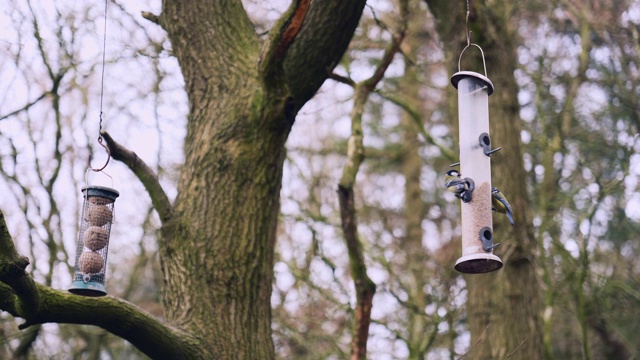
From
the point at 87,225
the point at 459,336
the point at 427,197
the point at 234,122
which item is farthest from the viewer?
the point at 427,197

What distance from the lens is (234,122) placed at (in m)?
4.86

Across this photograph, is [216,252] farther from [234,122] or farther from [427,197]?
[427,197]

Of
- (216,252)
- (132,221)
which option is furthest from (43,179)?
(216,252)

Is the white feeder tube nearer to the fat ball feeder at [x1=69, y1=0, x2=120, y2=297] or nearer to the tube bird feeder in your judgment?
the tube bird feeder

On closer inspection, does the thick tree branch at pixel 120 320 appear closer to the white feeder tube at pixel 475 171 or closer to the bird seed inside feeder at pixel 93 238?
the bird seed inside feeder at pixel 93 238

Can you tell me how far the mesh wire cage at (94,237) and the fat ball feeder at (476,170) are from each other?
1.70 meters

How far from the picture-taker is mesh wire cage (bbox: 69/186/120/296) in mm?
4047

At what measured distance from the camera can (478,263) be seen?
3.99 meters

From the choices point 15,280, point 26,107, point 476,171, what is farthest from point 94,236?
point 26,107

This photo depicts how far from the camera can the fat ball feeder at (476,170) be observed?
160 inches

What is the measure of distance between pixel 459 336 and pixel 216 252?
6.37m

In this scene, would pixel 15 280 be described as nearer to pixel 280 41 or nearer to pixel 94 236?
pixel 94 236

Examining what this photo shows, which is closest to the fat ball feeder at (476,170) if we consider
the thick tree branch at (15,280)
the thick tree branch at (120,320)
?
the thick tree branch at (120,320)

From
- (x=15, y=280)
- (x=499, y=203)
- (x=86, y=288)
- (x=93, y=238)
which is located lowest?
(x=15, y=280)
